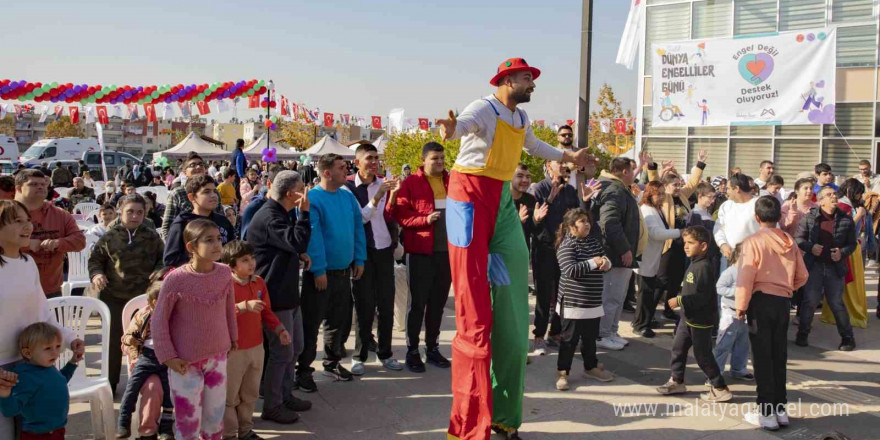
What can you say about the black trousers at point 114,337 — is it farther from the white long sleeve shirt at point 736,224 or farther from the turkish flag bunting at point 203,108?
the turkish flag bunting at point 203,108

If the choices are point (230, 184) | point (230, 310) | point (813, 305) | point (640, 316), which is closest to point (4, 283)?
point (230, 310)

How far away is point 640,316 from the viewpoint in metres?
7.04

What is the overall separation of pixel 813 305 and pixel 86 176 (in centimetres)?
1594

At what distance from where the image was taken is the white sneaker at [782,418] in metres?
4.44

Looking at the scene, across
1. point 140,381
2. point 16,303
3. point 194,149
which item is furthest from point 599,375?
point 194,149

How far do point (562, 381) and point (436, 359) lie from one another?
1150 mm

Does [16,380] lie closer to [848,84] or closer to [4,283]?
[4,283]

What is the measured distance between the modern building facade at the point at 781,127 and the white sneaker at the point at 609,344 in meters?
9.74

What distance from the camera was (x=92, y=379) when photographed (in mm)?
4141

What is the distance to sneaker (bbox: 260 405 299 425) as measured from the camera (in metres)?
4.41

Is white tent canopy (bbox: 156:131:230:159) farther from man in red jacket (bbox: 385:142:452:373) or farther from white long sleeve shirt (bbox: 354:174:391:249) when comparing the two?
man in red jacket (bbox: 385:142:452:373)

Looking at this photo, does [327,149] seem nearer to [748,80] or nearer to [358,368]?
[748,80]

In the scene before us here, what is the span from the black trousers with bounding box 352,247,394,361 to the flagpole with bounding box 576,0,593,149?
2.52 m

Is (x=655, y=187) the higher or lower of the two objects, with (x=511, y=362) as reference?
higher
